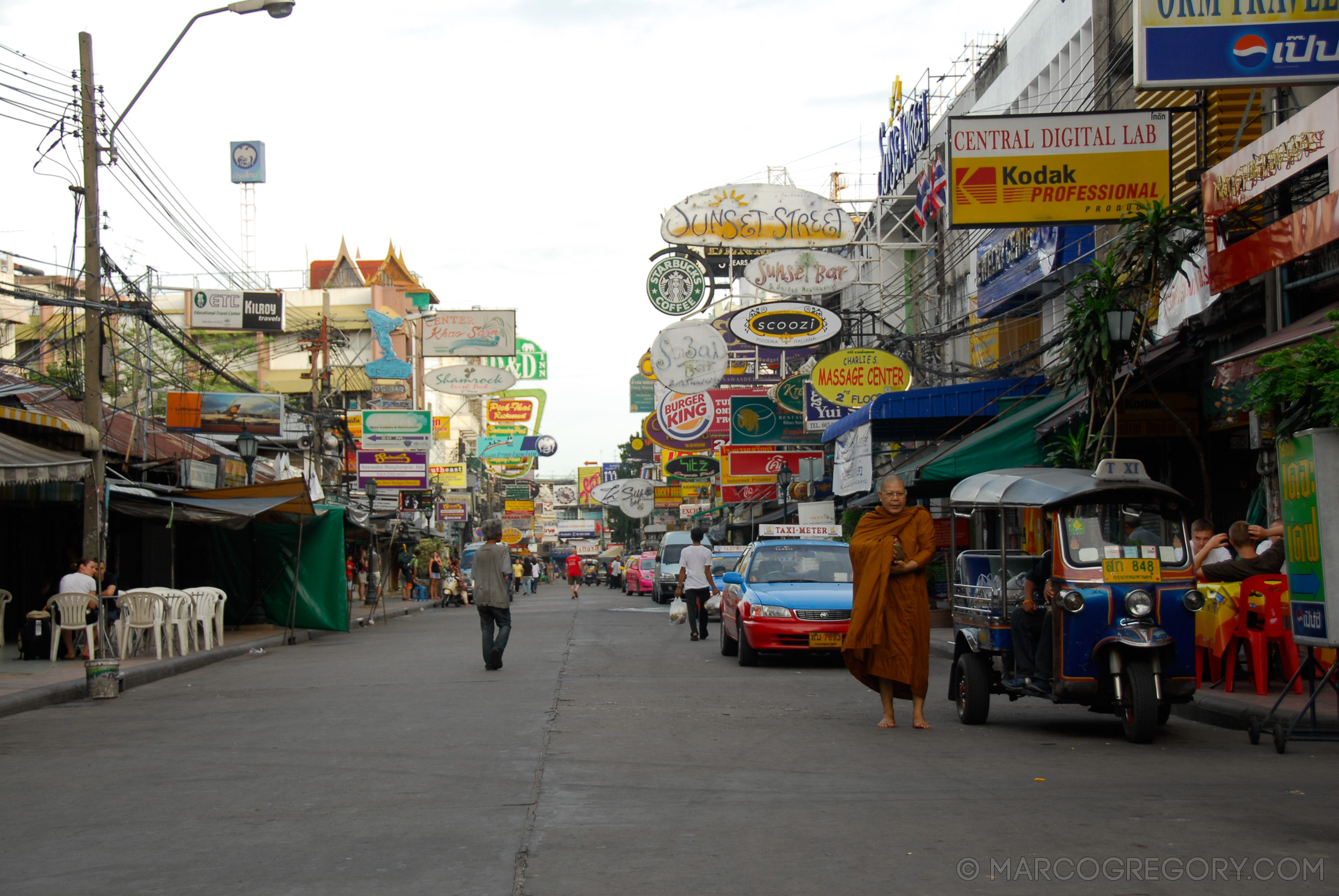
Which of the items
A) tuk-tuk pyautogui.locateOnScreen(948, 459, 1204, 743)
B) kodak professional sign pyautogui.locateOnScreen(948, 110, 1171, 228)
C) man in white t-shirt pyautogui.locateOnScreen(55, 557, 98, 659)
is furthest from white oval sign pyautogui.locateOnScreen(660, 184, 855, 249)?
tuk-tuk pyautogui.locateOnScreen(948, 459, 1204, 743)

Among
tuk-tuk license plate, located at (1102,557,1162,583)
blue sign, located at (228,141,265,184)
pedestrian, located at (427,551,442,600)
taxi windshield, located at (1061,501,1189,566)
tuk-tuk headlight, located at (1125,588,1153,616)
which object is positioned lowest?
pedestrian, located at (427,551,442,600)

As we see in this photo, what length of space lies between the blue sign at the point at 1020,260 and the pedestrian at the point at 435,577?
2787cm

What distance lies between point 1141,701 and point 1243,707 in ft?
5.46

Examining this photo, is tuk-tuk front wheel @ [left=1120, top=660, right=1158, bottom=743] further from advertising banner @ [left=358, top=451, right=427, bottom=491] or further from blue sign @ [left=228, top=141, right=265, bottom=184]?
blue sign @ [left=228, top=141, right=265, bottom=184]

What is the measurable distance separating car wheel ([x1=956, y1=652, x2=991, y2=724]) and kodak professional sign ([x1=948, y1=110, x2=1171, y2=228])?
597 centimetres

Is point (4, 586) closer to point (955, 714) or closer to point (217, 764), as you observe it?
point (217, 764)

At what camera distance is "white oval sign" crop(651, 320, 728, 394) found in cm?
2859

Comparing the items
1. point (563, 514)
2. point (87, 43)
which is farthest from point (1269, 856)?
point (563, 514)

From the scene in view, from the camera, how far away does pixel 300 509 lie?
69.8 ft

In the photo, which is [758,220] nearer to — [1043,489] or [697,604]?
[697,604]

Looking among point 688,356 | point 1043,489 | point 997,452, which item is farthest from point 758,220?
point 1043,489

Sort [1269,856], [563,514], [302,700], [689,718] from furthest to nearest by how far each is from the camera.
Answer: [563,514] < [302,700] < [689,718] < [1269,856]

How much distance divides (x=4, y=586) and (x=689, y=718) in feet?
56.4

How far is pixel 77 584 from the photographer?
16781 mm
